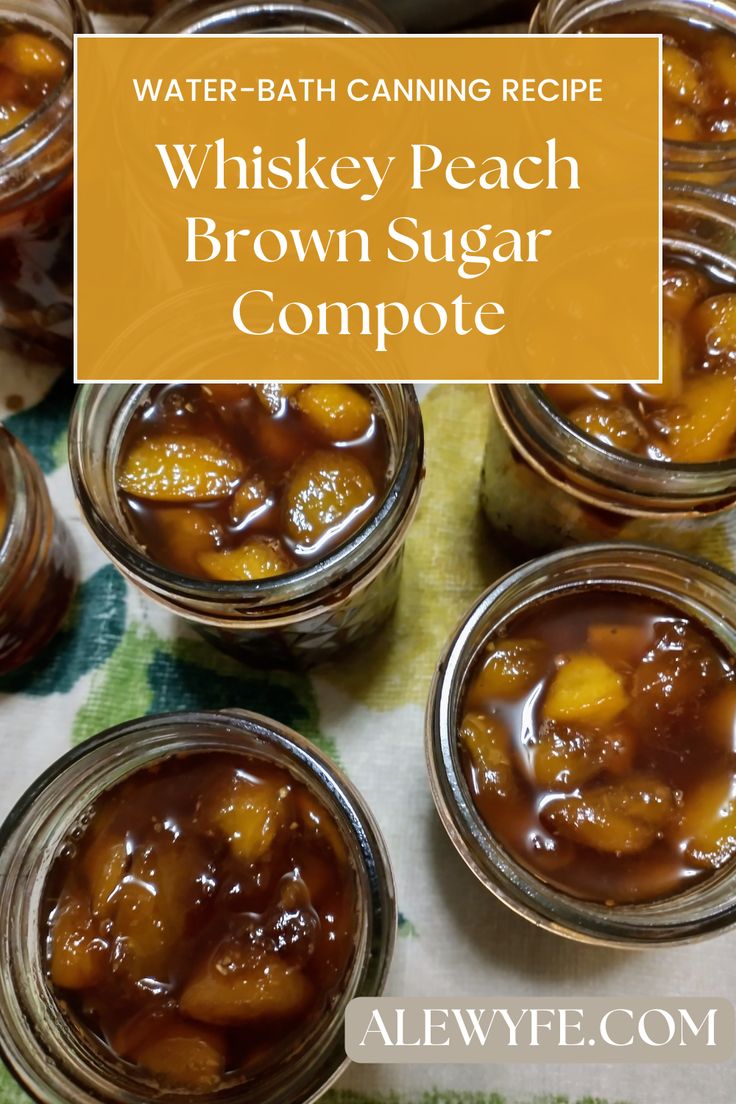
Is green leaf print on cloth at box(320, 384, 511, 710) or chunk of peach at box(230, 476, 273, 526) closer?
chunk of peach at box(230, 476, 273, 526)

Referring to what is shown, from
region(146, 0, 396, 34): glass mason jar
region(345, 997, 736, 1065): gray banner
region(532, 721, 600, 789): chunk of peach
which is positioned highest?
region(146, 0, 396, 34): glass mason jar

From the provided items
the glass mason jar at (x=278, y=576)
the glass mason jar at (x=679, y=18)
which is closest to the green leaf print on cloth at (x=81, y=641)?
the glass mason jar at (x=278, y=576)

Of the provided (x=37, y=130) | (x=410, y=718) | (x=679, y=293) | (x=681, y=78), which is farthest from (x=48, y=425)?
(x=681, y=78)

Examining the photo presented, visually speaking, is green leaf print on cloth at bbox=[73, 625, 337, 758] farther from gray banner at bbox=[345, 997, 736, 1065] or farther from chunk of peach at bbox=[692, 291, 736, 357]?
chunk of peach at bbox=[692, 291, 736, 357]

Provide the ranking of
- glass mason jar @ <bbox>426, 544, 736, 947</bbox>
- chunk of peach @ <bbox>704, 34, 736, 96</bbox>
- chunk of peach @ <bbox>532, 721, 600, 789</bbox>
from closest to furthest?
glass mason jar @ <bbox>426, 544, 736, 947</bbox> → chunk of peach @ <bbox>532, 721, 600, 789</bbox> → chunk of peach @ <bbox>704, 34, 736, 96</bbox>

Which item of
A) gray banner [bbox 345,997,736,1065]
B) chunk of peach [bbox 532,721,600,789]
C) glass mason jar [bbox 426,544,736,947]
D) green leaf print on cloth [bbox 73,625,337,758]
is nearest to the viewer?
glass mason jar [bbox 426,544,736,947]

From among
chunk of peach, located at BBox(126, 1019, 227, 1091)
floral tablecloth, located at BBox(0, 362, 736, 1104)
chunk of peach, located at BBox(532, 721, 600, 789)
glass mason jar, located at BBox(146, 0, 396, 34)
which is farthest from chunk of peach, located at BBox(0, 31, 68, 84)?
chunk of peach, located at BBox(126, 1019, 227, 1091)

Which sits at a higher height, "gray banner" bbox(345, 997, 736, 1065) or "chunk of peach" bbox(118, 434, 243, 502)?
"chunk of peach" bbox(118, 434, 243, 502)

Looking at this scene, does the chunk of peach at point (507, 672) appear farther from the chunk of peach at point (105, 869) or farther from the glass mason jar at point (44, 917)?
the chunk of peach at point (105, 869)
